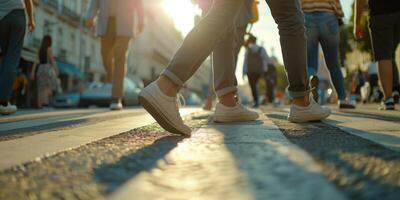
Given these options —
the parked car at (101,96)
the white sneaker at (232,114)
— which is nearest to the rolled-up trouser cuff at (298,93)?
the white sneaker at (232,114)

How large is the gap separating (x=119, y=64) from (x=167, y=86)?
16.3 ft

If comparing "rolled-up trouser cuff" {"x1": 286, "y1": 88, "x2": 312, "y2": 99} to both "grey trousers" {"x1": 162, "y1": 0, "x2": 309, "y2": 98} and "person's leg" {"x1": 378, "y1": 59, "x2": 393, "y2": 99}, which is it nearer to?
"grey trousers" {"x1": 162, "y1": 0, "x2": 309, "y2": 98}

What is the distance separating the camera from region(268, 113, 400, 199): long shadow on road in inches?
41.1

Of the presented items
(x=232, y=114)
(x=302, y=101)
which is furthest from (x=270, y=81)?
(x=302, y=101)

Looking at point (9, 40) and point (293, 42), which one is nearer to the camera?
point (293, 42)

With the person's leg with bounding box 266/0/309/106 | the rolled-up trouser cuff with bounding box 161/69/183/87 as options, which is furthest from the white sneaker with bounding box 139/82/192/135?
the person's leg with bounding box 266/0/309/106

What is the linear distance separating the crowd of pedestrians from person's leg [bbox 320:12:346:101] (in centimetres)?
1

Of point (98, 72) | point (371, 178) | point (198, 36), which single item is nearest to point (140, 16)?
point (198, 36)

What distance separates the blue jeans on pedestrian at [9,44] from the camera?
18.6 ft

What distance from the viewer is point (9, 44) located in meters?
5.71

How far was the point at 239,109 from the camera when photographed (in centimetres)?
373

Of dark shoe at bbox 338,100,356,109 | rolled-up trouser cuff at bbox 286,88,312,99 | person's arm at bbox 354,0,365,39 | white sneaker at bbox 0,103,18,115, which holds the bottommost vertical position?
white sneaker at bbox 0,103,18,115

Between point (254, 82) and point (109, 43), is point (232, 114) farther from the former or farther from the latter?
point (254, 82)

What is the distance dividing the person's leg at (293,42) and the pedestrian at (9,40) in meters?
3.54
